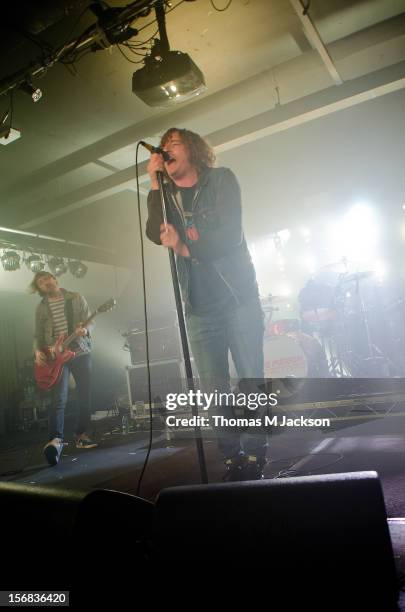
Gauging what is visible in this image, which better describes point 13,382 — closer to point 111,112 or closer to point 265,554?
point 111,112

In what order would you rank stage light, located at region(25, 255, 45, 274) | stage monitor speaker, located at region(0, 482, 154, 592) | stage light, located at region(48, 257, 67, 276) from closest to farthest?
stage monitor speaker, located at region(0, 482, 154, 592), stage light, located at region(25, 255, 45, 274), stage light, located at region(48, 257, 67, 276)

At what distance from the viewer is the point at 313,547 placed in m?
0.75

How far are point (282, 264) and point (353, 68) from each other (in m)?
3.06

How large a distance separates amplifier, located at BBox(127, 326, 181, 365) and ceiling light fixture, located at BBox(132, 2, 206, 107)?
2848mm

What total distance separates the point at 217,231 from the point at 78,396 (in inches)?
112

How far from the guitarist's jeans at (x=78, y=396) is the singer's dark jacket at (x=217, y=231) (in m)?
2.39

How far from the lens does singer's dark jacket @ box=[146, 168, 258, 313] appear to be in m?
1.97

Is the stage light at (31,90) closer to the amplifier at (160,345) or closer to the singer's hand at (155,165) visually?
the singer's hand at (155,165)

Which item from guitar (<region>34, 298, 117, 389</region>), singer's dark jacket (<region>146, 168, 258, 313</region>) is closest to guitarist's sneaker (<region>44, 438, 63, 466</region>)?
guitar (<region>34, 298, 117, 389</region>)

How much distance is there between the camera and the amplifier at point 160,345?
504cm

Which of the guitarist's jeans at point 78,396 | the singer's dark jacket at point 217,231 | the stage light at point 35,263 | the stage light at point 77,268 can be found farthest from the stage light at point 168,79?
the stage light at point 35,263

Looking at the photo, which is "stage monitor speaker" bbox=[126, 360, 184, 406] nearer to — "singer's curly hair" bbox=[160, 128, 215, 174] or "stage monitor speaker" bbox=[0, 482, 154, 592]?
"singer's curly hair" bbox=[160, 128, 215, 174]

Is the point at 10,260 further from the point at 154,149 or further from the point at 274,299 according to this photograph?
the point at 154,149

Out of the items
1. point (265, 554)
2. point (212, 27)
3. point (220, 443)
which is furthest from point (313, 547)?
point (212, 27)
